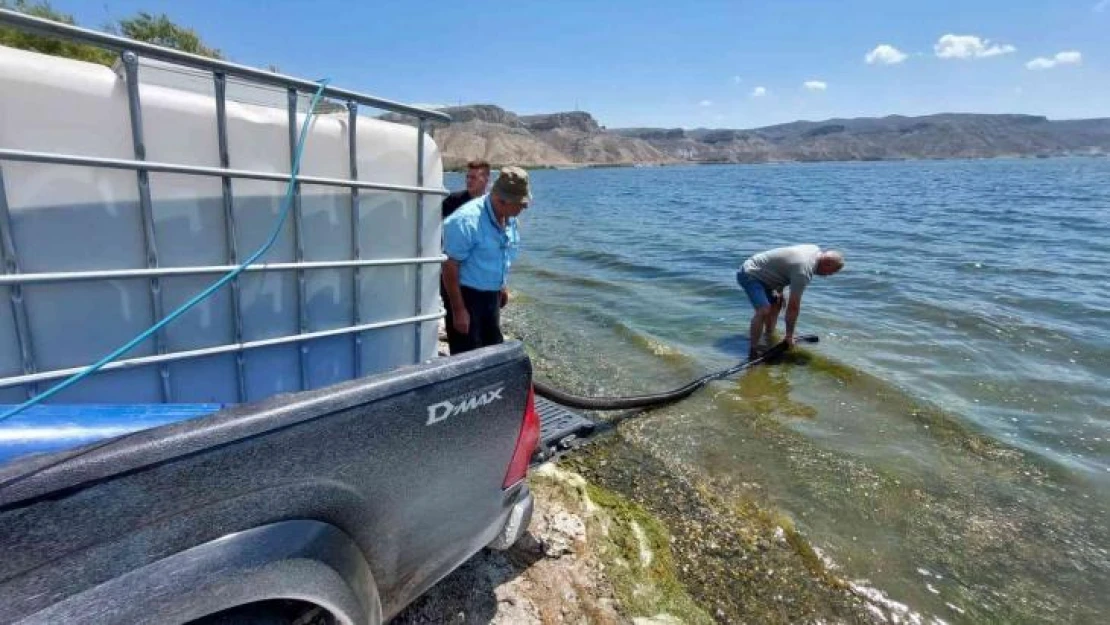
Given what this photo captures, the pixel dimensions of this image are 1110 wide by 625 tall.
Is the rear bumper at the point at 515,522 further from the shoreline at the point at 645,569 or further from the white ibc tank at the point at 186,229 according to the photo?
the white ibc tank at the point at 186,229

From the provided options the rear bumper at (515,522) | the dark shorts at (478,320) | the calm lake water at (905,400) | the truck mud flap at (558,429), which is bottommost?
the calm lake water at (905,400)

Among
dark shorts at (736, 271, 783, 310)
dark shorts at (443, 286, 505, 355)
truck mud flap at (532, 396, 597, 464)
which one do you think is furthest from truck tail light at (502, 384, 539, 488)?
dark shorts at (736, 271, 783, 310)

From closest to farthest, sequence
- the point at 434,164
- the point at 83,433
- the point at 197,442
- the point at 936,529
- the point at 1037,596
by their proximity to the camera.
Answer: the point at 197,442
the point at 83,433
the point at 434,164
the point at 1037,596
the point at 936,529

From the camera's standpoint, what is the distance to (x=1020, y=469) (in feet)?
18.0

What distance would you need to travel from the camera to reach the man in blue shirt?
4.27 m

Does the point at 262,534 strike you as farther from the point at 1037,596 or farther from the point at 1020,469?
the point at 1020,469

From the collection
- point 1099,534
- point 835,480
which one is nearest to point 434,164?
point 835,480

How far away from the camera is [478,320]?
188 inches

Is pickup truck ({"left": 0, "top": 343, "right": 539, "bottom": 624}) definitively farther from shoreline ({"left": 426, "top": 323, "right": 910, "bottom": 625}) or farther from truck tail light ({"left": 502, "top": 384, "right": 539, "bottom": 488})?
shoreline ({"left": 426, "top": 323, "right": 910, "bottom": 625})

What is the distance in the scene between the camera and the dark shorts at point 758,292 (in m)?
8.59

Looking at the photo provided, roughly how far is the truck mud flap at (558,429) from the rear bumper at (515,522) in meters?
1.68

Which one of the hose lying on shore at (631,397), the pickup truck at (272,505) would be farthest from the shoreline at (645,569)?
the hose lying on shore at (631,397)

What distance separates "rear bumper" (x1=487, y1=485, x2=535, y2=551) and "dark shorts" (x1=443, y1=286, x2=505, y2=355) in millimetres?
1968

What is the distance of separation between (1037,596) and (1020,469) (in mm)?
2037
